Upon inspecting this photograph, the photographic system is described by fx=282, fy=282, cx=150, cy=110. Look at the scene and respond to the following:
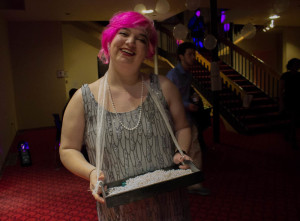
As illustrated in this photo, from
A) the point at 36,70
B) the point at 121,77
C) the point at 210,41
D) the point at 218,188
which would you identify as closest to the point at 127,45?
the point at 121,77

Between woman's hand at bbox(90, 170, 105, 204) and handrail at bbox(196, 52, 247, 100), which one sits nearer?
woman's hand at bbox(90, 170, 105, 204)

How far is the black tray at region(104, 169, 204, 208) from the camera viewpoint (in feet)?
2.96

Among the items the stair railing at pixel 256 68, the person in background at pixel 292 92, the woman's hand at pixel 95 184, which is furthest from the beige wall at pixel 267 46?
the woman's hand at pixel 95 184

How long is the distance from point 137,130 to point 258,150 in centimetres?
421

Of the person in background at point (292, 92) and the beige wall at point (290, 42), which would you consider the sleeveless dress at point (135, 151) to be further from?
the beige wall at point (290, 42)

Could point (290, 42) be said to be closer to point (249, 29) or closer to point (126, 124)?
point (249, 29)

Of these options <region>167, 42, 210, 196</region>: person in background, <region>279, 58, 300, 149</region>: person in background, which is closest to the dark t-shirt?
<region>279, 58, 300, 149</region>: person in background

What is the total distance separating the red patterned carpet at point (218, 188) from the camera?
2.78 m

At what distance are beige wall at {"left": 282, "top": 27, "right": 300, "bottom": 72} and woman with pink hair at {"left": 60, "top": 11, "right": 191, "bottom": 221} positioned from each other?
10.7 metres

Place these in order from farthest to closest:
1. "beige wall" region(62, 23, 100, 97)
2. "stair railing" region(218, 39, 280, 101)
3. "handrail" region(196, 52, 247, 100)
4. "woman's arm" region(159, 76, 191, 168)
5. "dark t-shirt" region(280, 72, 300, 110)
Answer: "beige wall" region(62, 23, 100, 97) → "stair railing" region(218, 39, 280, 101) → "handrail" region(196, 52, 247, 100) → "dark t-shirt" region(280, 72, 300, 110) → "woman's arm" region(159, 76, 191, 168)

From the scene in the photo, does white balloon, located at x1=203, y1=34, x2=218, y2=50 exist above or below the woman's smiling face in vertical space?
above

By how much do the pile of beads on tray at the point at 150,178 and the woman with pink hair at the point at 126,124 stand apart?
46 mm

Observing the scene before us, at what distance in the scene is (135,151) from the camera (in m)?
1.16

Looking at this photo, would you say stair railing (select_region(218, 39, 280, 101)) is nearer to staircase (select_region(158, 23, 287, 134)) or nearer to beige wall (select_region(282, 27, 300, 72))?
staircase (select_region(158, 23, 287, 134))
